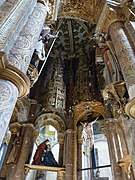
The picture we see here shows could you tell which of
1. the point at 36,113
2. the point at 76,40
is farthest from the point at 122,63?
the point at 76,40

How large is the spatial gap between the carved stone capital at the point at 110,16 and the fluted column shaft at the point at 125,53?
0.13 m

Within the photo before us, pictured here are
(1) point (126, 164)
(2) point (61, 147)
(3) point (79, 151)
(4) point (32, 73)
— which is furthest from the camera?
(2) point (61, 147)

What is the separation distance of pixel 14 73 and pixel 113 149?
5215 mm

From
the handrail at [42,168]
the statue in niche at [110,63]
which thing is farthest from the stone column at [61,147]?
the statue in niche at [110,63]

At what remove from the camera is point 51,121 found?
9047 mm

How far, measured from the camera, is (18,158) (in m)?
7.22

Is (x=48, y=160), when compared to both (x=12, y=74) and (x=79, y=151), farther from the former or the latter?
(x=12, y=74)

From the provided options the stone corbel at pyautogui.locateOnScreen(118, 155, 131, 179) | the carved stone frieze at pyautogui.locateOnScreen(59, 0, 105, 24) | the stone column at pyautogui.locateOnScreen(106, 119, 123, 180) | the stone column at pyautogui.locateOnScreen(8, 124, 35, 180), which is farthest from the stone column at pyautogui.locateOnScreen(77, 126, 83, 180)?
the carved stone frieze at pyautogui.locateOnScreen(59, 0, 105, 24)

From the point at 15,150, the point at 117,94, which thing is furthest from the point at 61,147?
the point at 117,94

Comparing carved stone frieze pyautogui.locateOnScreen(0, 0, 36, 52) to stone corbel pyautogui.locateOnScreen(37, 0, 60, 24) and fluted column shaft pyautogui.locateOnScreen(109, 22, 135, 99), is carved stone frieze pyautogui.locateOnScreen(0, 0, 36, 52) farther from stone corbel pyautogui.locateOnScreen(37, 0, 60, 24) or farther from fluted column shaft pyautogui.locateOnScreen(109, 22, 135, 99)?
fluted column shaft pyautogui.locateOnScreen(109, 22, 135, 99)

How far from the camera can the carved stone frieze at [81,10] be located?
20.7ft

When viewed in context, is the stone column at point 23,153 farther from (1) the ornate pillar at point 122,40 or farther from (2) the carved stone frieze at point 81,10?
(1) the ornate pillar at point 122,40

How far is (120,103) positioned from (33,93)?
6.62 m

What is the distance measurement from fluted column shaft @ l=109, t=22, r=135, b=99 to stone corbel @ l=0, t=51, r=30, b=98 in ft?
5.53
